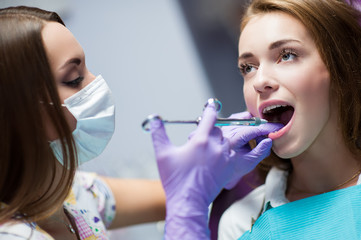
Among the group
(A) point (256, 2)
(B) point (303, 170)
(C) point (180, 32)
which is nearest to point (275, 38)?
(A) point (256, 2)

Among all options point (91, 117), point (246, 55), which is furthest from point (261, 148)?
point (91, 117)

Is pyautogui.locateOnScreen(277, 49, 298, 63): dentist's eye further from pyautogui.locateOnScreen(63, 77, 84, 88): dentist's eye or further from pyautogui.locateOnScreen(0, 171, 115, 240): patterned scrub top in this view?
pyautogui.locateOnScreen(0, 171, 115, 240): patterned scrub top

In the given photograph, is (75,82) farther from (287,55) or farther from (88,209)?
(287,55)

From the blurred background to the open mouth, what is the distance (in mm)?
761

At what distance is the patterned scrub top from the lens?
3.20 ft

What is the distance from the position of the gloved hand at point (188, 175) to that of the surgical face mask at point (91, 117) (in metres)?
0.26

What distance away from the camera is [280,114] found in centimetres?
127

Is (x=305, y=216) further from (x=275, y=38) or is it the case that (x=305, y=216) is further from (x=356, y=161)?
(x=275, y=38)

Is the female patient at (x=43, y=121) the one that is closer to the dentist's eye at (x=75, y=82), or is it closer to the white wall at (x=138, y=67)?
the dentist's eye at (x=75, y=82)

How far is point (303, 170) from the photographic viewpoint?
4.19 ft

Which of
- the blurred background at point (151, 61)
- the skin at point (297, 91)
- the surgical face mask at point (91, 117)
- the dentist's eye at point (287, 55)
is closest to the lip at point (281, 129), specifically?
the skin at point (297, 91)

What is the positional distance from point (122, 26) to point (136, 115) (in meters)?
0.43

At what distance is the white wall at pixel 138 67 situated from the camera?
1.91 m

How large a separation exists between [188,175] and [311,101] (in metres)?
0.41
